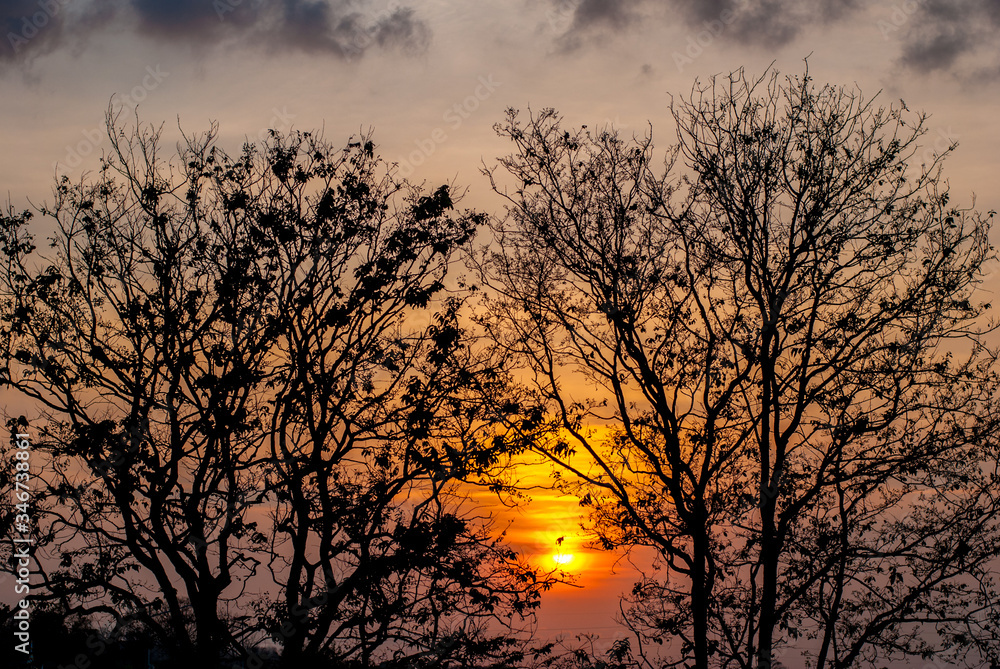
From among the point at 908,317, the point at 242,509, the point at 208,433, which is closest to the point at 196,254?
the point at 208,433

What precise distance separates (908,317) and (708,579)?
6.68m

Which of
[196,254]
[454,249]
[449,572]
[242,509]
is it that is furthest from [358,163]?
[449,572]

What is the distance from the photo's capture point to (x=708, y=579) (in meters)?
16.8

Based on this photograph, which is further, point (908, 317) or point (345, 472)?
point (345, 472)

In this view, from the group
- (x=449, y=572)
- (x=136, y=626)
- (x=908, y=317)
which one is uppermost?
(x=908, y=317)

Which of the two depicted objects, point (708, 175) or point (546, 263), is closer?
point (708, 175)

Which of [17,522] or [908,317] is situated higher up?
[908,317]

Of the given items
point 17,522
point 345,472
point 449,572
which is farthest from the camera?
point 345,472

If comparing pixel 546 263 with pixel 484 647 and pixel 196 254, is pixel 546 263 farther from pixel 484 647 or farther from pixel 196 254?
pixel 484 647

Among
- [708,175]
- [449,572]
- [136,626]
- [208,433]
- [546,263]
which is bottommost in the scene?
[136,626]

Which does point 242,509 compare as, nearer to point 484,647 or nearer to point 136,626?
point 136,626

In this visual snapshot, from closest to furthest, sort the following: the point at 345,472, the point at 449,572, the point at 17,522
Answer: the point at 17,522, the point at 449,572, the point at 345,472

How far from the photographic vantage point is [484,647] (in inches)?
677

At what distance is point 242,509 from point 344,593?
2.64 m
